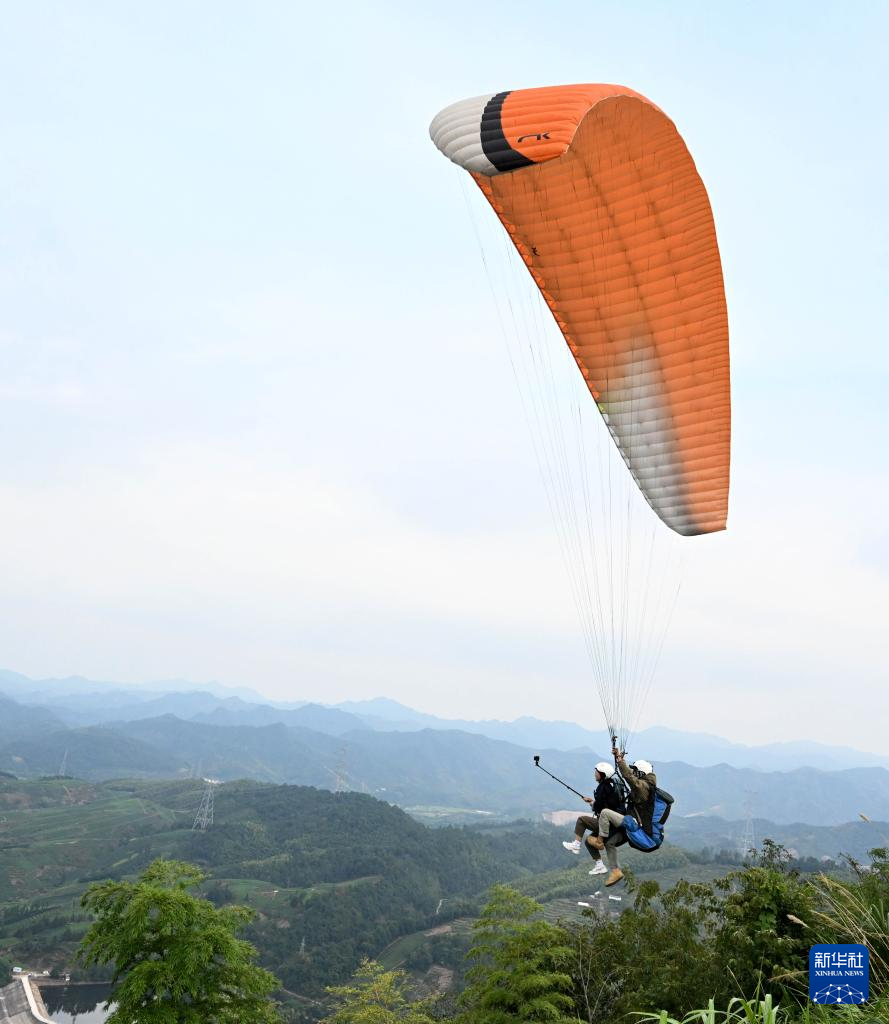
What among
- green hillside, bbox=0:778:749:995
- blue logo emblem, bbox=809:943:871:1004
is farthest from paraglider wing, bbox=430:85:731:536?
green hillside, bbox=0:778:749:995

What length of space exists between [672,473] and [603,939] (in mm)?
10258

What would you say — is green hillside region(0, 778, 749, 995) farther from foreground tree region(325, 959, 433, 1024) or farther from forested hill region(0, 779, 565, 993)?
foreground tree region(325, 959, 433, 1024)

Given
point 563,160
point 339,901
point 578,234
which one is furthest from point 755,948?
point 339,901

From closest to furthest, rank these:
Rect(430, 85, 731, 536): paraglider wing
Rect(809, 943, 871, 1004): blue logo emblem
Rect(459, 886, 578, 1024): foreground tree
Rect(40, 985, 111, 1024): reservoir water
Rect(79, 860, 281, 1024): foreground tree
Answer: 1. Rect(809, 943, 871, 1004): blue logo emblem
2. Rect(430, 85, 731, 536): paraglider wing
3. Rect(79, 860, 281, 1024): foreground tree
4. Rect(459, 886, 578, 1024): foreground tree
5. Rect(40, 985, 111, 1024): reservoir water

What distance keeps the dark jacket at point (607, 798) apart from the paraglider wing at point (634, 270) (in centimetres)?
351

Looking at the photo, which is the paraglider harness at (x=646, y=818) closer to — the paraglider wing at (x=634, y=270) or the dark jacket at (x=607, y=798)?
the dark jacket at (x=607, y=798)

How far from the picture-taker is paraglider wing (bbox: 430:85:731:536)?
25.9 feet

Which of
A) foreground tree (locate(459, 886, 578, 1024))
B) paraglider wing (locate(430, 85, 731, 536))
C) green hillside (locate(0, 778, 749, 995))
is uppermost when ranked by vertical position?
paraglider wing (locate(430, 85, 731, 536))

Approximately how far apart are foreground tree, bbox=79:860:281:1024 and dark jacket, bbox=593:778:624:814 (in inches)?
258

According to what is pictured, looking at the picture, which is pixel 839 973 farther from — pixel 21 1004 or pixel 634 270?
pixel 21 1004

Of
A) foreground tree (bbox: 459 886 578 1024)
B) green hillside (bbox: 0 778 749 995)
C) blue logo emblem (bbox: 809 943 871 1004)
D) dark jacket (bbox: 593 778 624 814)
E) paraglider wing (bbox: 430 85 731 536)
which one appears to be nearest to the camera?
blue logo emblem (bbox: 809 943 871 1004)

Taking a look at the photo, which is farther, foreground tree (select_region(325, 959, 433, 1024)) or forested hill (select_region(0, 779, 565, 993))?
forested hill (select_region(0, 779, 565, 993))

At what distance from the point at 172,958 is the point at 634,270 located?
11.9 meters

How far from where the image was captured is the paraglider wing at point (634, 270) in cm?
790
